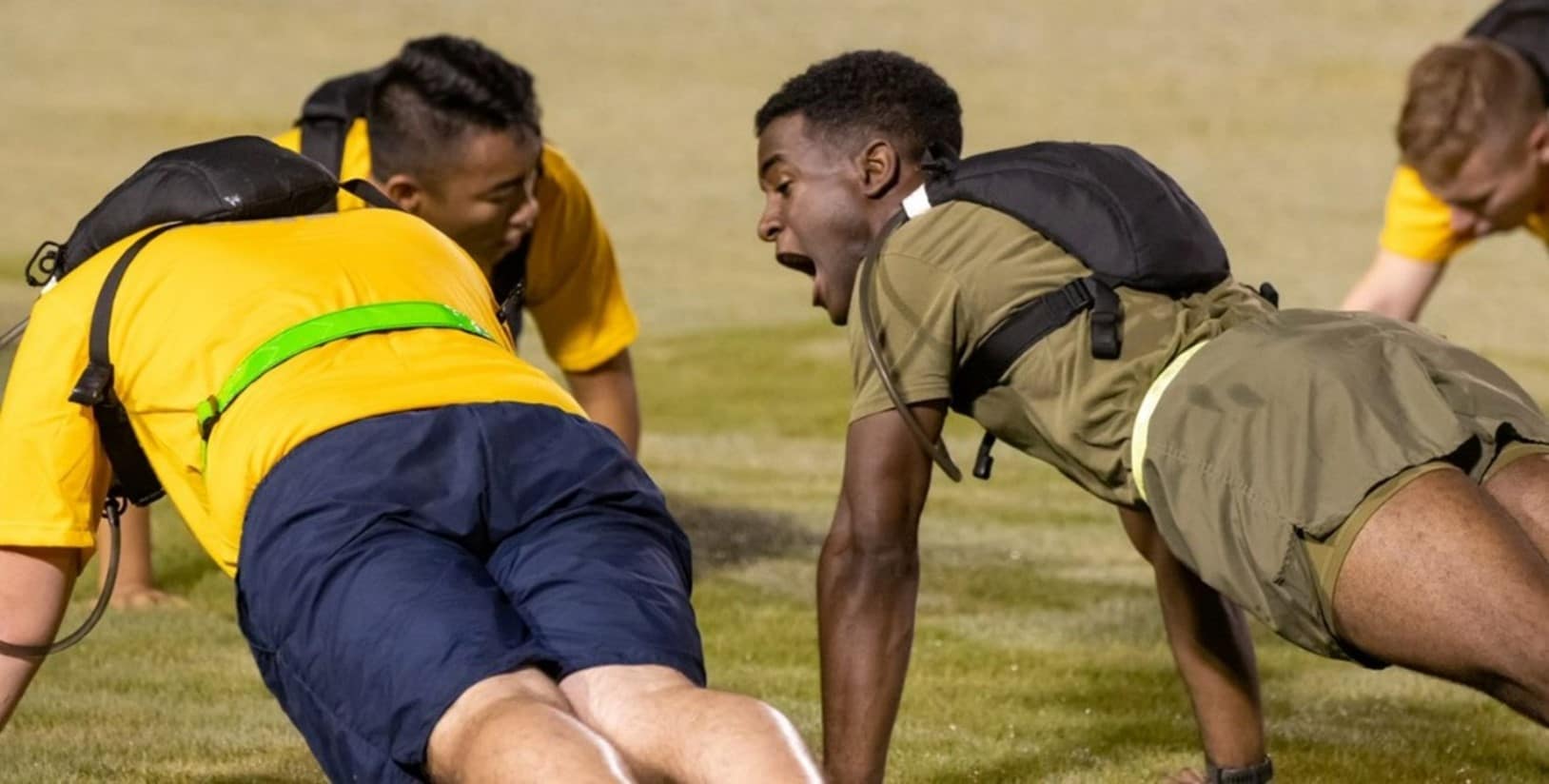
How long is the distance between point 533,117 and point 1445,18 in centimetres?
2590

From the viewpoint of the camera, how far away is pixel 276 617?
3906 mm

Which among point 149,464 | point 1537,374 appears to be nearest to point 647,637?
point 149,464

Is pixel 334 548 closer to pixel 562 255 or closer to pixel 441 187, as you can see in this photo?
pixel 441 187

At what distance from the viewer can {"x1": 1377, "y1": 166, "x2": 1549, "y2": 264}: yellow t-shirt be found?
7883 mm

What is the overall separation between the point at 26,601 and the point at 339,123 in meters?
3.11

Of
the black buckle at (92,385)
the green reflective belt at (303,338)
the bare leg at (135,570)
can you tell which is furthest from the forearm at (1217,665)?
the bare leg at (135,570)

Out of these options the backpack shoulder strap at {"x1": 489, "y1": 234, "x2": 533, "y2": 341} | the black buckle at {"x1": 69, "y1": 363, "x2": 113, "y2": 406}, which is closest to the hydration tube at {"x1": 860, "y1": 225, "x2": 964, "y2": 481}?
the black buckle at {"x1": 69, "y1": 363, "x2": 113, "y2": 406}

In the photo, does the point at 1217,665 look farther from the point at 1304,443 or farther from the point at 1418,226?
the point at 1418,226

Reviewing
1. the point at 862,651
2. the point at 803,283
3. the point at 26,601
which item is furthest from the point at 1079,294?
the point at 803,283

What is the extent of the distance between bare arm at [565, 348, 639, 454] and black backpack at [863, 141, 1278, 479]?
368cm

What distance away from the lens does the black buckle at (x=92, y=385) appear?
4156 mm

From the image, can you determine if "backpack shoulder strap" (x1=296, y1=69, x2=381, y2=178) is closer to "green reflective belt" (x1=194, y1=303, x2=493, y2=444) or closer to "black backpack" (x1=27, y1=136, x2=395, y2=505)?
"black backpack" (x1=27, y1=136, x2=395, y2=505)

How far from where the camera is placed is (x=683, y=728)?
142 inches

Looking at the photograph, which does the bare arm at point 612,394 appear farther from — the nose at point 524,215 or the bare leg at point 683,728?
the bare leg at point 683,728
